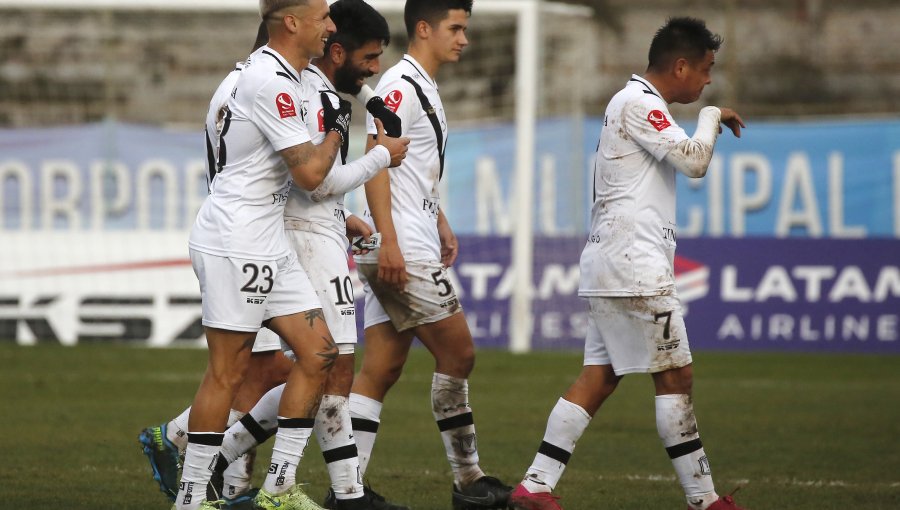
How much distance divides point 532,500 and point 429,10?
2543 millimetres

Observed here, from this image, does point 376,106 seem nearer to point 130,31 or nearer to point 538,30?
point 538,30

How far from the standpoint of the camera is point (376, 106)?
22.2 ft

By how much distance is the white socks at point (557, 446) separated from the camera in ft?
21.8

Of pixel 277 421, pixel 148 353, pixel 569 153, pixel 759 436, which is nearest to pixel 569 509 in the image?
pixel 277 421

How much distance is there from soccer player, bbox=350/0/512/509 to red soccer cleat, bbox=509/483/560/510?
505 mm

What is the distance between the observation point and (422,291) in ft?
23.4

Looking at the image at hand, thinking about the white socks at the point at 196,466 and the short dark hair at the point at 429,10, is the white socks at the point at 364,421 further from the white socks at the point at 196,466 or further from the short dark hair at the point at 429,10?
the short dark hair at the point at 429,10

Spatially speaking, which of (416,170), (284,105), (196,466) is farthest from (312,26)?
(196,466)

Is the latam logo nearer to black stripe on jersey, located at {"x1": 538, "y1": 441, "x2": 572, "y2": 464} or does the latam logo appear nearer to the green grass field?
the green grass field

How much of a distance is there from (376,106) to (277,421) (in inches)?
59.6

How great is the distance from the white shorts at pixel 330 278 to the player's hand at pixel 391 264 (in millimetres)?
330

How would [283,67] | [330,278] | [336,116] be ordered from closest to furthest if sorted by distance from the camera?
[283,67]
[336,116]
[330,278]

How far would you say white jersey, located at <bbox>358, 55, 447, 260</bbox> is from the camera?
7168mm

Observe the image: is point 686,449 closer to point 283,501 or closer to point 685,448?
point 685,448
